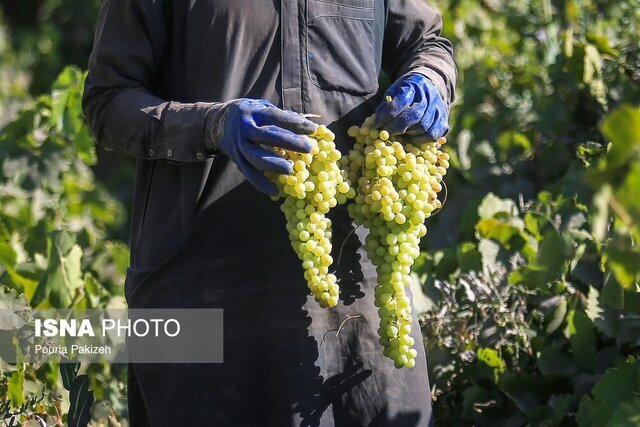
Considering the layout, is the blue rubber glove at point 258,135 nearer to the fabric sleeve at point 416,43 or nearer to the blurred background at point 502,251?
the fabric sleeve at point 416,43

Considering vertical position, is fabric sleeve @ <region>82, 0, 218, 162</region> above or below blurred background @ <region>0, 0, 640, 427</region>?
above

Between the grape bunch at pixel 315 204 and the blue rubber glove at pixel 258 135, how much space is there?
0.02m

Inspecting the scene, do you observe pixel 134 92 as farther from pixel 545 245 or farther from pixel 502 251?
pixel 502 251

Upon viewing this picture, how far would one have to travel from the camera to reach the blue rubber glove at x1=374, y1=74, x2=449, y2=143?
1880 mm

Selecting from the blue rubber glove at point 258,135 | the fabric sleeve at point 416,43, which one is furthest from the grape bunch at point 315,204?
Answer: the fabric sleeve at point 416,43

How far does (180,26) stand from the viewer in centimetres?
198

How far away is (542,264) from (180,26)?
94 centimetres

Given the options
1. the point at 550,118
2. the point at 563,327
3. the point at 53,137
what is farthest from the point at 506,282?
the point at 53,137

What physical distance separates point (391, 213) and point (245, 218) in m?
0.30

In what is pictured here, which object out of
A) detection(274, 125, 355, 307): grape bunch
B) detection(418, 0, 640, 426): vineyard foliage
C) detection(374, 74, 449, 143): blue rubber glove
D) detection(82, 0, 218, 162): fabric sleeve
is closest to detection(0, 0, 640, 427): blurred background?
detection(418, 0, 640, 426): vineyard foliage

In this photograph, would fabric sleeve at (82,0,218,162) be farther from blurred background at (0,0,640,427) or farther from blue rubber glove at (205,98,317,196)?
blurred background at (0,0,640,427)

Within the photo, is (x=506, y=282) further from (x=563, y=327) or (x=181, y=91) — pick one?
(x=181, y=91)

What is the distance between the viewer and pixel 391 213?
1.82 meters

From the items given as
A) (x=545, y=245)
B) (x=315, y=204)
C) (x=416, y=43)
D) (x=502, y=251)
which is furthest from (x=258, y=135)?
(x=502, y=251)
